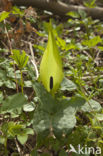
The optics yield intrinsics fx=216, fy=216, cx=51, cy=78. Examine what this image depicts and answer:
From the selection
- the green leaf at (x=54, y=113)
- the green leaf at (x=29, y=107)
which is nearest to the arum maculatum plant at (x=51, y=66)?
the green leaf at (x=54, y=113)

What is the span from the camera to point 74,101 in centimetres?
74

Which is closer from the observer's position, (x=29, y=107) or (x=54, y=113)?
(x=54, y=113)

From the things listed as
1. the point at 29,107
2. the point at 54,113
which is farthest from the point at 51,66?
the point at 29,107

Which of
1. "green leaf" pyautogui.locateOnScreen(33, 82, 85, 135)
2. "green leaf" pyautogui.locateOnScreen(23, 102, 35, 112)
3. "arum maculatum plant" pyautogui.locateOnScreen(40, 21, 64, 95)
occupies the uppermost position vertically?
"arum maculatum plant" pyautogui.locateOnScreen(40, 21, 64, 95)

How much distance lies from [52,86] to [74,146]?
240 millimetres

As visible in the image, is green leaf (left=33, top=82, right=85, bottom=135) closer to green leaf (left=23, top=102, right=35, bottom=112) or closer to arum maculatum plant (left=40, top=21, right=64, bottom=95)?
arum maculatum plant (left=40, top=21, right=64, bottom=95)

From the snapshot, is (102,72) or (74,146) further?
(102,72)

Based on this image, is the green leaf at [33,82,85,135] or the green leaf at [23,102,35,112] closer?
the green leaf at [33,82,85,135]

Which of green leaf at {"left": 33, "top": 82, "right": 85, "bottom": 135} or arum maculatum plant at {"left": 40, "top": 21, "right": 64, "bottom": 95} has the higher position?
arum maculatum plant at {"left": 40, "top": 21, "right": 64, "bottom": 95}

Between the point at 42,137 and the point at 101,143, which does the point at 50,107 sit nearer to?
the point at 42,137

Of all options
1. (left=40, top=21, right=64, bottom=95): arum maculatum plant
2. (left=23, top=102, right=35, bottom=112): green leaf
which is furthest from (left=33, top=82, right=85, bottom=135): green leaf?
(left=23, top=102, right=35, bottom=112): green leaf

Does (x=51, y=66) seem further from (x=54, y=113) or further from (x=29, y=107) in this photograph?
(x=29, y=107)

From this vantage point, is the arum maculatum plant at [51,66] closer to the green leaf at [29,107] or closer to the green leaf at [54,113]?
the green leaf at [54,113]

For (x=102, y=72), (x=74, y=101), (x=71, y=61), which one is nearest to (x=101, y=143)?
(x=74, y=101)
